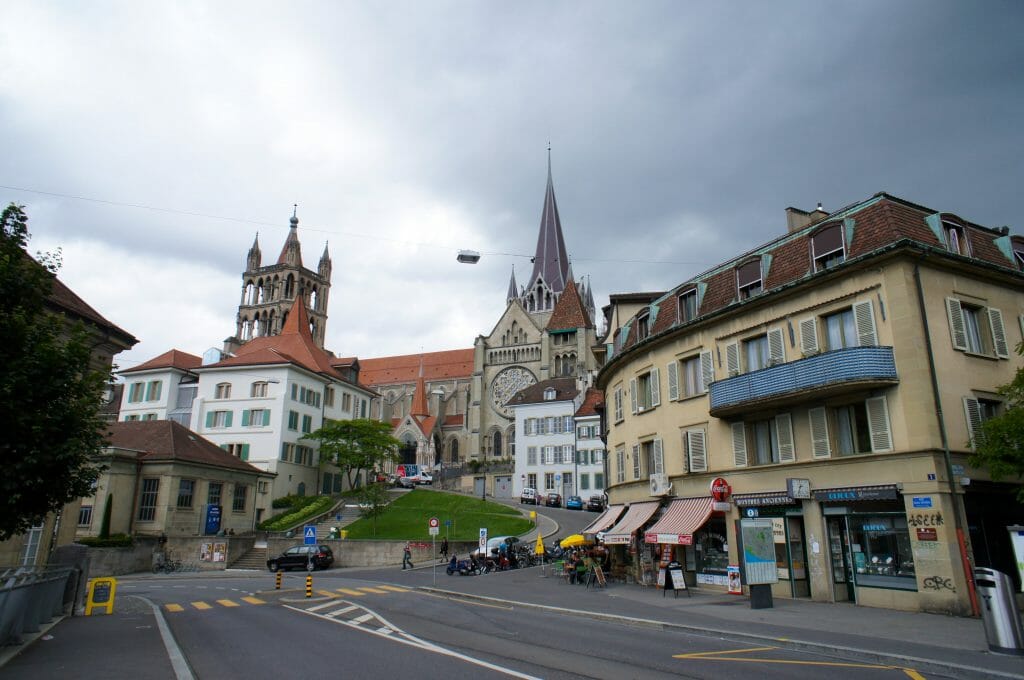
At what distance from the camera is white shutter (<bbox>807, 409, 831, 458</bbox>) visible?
739 inches

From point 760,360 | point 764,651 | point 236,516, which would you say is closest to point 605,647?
point 764,651

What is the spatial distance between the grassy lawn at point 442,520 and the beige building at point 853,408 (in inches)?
855

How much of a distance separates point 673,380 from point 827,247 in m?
7.05

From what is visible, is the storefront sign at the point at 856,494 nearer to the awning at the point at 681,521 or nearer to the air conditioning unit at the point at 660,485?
the awning at the point at 681,521

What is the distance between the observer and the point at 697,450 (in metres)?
22.9

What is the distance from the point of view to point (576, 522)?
154 feet

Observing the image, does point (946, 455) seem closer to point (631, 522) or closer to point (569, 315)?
point (631, 522)

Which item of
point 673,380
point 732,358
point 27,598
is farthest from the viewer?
point 673,380

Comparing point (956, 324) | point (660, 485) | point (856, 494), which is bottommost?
point (856, 494)

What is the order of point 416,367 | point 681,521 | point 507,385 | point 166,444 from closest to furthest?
point 681,521
point 166,444
point 507,385
point 416,367

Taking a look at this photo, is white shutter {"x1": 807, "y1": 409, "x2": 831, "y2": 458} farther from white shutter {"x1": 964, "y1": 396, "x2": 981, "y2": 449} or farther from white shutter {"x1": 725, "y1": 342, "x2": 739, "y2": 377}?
white shutter {"x1": 964, "y1": 396, "x2": 981, "y2": 449}

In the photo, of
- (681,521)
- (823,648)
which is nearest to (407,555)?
(681,521)

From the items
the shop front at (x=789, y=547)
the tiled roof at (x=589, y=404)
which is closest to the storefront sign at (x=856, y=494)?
the shop front at (x=789, y=547)

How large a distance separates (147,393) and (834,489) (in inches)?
2330
